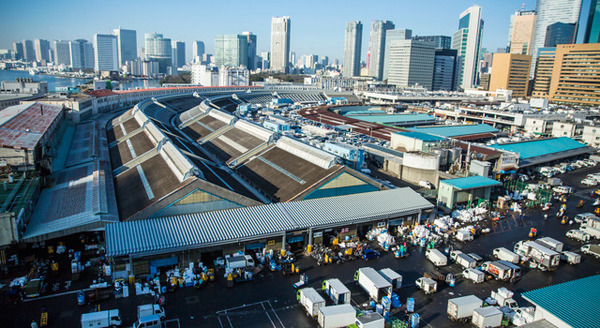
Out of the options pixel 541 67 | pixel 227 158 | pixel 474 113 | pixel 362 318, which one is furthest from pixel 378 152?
Answer: pixel 541 67

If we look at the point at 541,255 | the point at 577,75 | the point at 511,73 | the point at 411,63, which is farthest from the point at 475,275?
the point at 411,63

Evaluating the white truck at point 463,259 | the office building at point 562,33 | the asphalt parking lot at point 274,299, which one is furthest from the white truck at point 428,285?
the office building at point 562,33

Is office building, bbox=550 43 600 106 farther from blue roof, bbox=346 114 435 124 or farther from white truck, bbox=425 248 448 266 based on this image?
white truck, bbox=425 248 448 266

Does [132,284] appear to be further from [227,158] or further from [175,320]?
[227,158]

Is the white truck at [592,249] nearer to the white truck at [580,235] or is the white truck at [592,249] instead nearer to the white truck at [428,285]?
the white truck at [580,235]

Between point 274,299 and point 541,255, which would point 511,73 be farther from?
point 274,299

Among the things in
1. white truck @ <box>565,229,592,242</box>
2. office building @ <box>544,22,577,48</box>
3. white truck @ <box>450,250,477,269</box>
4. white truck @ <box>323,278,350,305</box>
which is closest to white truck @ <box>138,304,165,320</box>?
white truck @ <box>323,278,350,305</box>
